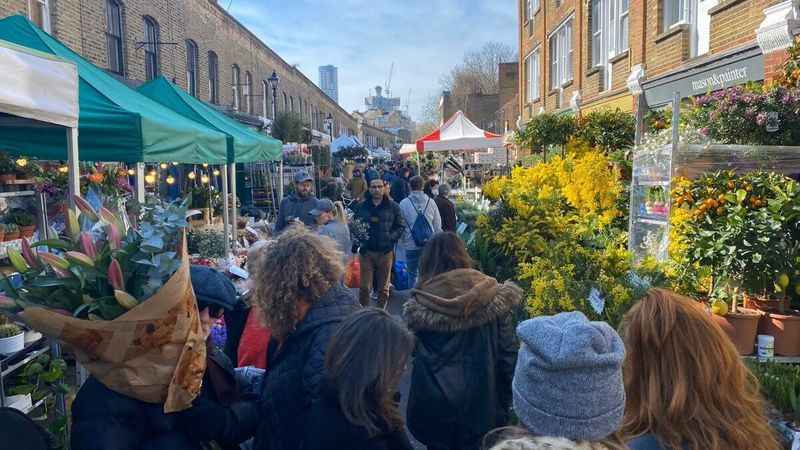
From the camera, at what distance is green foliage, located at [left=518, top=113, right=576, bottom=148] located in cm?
1176

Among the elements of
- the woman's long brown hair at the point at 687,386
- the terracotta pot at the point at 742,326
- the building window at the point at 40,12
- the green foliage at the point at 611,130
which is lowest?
the terracotta pot at the point at 742,326

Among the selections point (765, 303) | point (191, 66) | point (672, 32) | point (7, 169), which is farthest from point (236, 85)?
point (765, 303)

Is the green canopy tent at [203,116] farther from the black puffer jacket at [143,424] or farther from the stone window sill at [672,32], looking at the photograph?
the stone window sill at [672,32]

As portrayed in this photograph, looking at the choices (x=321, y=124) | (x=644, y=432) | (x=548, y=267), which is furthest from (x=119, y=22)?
(x=321, y=124)

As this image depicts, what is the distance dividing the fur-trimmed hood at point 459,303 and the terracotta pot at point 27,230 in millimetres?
3672

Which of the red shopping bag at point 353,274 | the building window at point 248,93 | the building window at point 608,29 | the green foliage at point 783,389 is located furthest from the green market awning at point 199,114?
the building window at point 248,93

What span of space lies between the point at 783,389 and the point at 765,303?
131 centimetres

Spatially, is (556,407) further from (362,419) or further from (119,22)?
(119,22)

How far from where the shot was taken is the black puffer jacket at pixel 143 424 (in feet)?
6.07

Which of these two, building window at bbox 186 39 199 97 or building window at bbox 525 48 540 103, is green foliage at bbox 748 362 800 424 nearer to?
building window at bbox 186 39 199 97

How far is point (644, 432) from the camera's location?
1.95 metres

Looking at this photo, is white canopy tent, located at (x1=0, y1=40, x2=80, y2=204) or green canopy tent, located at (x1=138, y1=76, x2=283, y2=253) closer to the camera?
white canopy tent, located at (x1=0, y1=40, x2=80, y2=204)

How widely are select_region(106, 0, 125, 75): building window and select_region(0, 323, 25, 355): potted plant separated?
33.9 feet

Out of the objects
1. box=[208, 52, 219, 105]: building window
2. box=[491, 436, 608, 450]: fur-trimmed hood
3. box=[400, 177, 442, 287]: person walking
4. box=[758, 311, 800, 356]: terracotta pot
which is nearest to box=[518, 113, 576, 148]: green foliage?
box=[400, 177, 442, 287]: person walking
